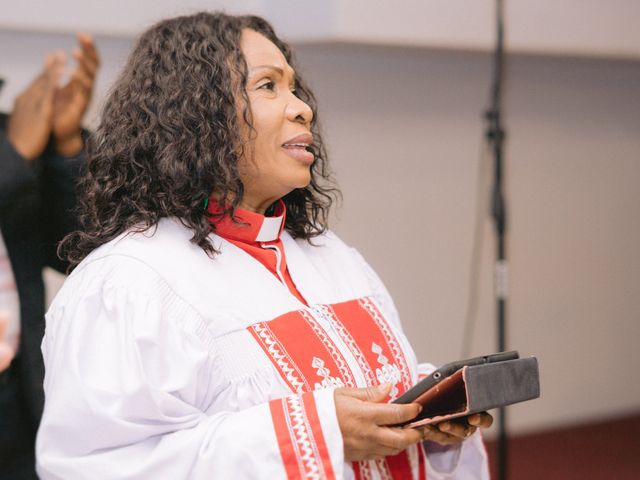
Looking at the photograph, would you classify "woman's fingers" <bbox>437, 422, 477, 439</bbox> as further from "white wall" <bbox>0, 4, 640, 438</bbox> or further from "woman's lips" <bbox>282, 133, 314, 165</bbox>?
"white wall" <bbox>0, 4, 640, 438</bbox>

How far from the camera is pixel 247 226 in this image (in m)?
1.54

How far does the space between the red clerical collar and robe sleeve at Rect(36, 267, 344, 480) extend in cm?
22

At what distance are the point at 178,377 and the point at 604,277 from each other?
3444 mm

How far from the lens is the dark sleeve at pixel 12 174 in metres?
2.20

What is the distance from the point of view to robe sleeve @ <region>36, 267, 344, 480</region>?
49.7 inches

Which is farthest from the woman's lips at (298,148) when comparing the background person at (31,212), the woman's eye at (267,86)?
the background person at (31,212)

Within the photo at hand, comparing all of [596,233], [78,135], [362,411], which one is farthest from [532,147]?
[362,411]

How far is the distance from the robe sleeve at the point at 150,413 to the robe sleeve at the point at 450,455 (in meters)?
0.43

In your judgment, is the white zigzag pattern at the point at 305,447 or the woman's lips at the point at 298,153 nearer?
the white zigzag pattern at the point at 305,447

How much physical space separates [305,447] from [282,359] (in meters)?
0.17

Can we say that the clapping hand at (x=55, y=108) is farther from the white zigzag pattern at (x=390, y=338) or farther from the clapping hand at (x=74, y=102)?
the white zigzag pattern at (x=390, y=338)

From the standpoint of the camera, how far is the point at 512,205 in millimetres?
4043

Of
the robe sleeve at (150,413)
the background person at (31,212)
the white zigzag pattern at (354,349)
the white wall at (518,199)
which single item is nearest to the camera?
the robe sleeve at (150,413)

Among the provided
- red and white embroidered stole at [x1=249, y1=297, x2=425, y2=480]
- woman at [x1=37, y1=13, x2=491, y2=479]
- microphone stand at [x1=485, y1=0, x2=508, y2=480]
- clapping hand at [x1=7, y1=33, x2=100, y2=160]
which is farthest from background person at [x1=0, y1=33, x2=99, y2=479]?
microphone stand at [x1=485, y1=0, x2=508, y2=480]
